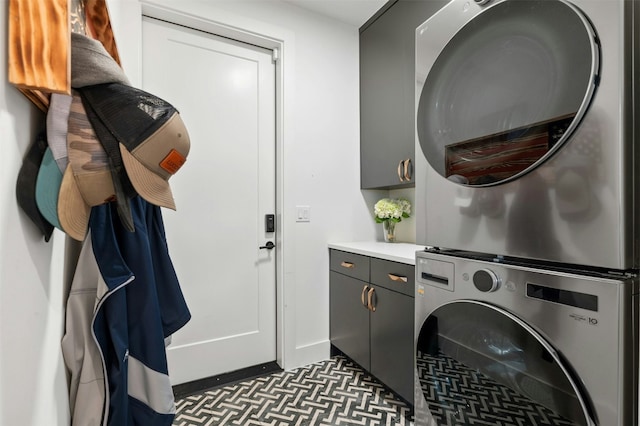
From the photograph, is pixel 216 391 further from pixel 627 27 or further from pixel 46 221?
pixel 627 27

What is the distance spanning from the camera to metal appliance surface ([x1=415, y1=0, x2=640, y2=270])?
2.29 ft

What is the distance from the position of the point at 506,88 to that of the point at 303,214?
4.86 feet

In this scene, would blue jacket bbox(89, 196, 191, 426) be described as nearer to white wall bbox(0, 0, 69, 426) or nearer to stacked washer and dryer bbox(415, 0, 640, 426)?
white wall bbox(0, 0, 69, 426)

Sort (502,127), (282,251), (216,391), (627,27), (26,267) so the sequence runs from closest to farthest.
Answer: (26,267) < (627,27) < (502,127) < (216,391) < (282,251)

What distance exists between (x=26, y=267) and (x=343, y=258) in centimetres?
172

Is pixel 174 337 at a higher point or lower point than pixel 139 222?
lower

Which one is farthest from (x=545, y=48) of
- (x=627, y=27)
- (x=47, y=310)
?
(x=47, y=310)

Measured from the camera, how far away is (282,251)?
2.10 metres

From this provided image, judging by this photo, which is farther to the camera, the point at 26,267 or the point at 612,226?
the point at 612,226

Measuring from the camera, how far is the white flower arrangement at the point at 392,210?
7.29 ft

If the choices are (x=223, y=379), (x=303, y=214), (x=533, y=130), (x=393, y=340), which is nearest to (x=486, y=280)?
(x=533, y=130)

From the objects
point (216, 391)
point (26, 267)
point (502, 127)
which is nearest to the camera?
point (26, 267)

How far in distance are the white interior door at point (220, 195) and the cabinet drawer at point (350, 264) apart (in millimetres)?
445

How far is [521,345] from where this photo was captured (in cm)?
85
